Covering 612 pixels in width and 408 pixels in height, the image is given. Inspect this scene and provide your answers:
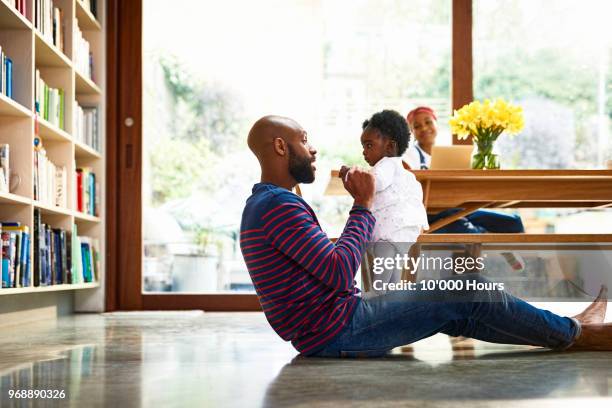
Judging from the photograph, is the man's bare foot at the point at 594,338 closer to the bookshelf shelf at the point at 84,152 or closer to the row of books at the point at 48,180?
the row of books at the point at 48,180

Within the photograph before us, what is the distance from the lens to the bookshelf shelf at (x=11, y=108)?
335 centimetres

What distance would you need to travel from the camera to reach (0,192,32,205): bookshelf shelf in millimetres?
3314

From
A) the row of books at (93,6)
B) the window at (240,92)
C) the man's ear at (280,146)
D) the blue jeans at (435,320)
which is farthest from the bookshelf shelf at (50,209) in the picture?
the blue jeans at (435,320)

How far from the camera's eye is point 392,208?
2738 millimetres

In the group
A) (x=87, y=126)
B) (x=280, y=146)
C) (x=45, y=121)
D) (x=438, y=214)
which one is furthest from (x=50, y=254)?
(x=280, y=146)

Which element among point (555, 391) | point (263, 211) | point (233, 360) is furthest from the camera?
point (233, 360)

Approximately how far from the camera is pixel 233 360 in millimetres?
2295

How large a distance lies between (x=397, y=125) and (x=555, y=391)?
1433mm

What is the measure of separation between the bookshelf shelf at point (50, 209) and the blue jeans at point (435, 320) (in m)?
2.02

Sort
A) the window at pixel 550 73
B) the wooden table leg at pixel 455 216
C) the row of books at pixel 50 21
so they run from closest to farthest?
the wooden table leg at pixel 455 216
the row of books at pixel 50 21
the window at pixel 550 73

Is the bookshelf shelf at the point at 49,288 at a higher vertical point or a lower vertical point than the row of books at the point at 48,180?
lower

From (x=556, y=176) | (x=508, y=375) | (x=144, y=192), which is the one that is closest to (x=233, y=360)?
(x=508, y=375)

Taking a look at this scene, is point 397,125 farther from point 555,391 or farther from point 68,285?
point 68,285

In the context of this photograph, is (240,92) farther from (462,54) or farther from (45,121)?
(45,121)
